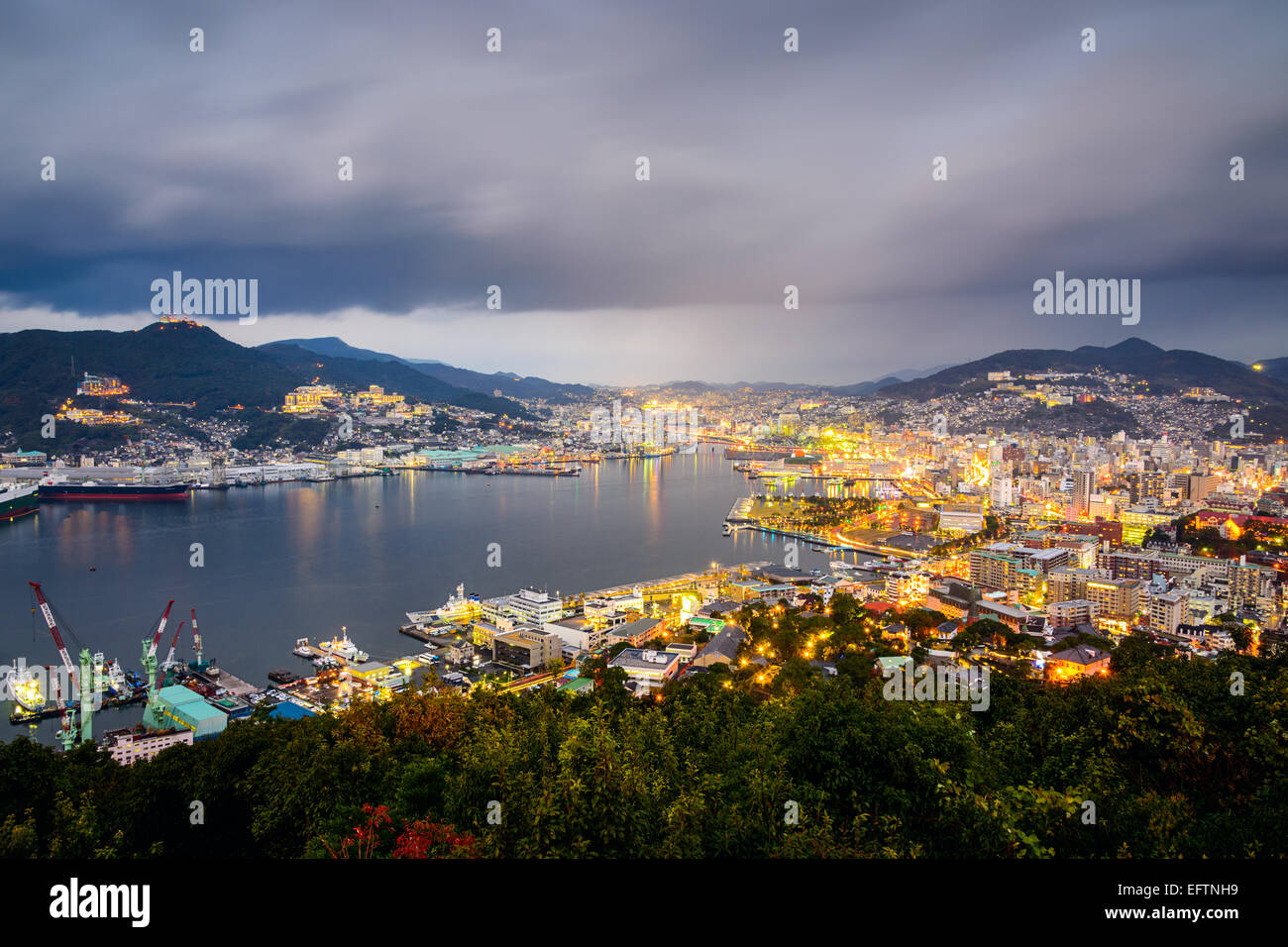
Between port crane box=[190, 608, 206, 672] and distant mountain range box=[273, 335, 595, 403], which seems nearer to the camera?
port crane box=[190, 608, 206, 672]

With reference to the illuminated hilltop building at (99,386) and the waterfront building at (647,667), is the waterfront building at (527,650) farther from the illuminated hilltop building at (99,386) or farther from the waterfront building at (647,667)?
the illuminated hilltop building at (99,386)

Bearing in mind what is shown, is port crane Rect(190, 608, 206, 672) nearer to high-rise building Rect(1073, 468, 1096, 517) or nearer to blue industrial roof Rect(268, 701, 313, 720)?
blue industrial roof Rect(268, 701, 313, 720)

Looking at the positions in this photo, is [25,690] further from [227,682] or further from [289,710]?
[289,710]

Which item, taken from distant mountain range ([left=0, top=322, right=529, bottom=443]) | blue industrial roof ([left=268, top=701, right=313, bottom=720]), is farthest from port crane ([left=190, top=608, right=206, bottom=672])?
distant mountain range ([left=0, top=322, right=529, bottom=443])

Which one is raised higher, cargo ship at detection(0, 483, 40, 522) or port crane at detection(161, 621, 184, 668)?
cargo ship at detection(0, 483, 40, 522)

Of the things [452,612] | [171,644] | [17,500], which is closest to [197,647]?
[171,644]

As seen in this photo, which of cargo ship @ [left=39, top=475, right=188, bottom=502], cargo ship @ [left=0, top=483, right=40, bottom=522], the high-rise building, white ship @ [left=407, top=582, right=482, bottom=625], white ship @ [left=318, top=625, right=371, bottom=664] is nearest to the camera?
white ship @ [left=318, top=625, right=371, bottom=664]
